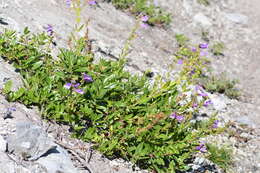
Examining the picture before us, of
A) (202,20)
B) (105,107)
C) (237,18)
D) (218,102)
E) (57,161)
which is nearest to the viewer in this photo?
(57,161)

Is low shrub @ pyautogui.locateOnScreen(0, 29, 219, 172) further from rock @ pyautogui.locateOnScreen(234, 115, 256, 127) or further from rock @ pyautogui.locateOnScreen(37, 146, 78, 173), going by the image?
rock @ pyautogui.locateOnScreen(234, 115, 256, 127)

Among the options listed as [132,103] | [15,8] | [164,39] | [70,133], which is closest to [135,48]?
[164,39]

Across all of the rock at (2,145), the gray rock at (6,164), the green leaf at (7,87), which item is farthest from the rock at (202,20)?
the gray rock at (6,164)

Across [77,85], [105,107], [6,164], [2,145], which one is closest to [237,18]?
[105,107]

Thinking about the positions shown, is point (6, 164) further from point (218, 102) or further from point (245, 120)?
point (245, 120)

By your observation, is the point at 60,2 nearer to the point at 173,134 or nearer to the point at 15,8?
the point at 15,8

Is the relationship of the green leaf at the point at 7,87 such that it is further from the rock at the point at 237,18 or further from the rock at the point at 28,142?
the rock at the point at 237,18

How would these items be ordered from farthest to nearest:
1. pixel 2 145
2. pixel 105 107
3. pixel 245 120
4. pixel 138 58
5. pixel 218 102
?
pixel 138 58 → pixel 218 102 → pixel 245 120 → pixel 105 107 → pixel 2 145
